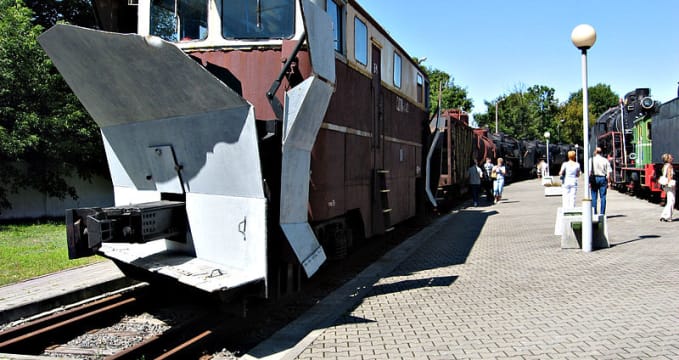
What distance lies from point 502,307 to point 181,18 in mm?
4906

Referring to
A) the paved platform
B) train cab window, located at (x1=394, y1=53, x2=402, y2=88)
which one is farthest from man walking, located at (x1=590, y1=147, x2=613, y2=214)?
train cab window, located at (x1=394, y1=53, x2=402, y2=88)

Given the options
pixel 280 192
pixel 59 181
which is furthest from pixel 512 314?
pixel 59 181

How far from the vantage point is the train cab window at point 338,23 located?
23.1ft

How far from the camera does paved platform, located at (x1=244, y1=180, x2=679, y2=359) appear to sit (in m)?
4.88

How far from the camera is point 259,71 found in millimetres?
5918

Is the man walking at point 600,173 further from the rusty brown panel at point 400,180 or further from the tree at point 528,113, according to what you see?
the tree at point 528,113

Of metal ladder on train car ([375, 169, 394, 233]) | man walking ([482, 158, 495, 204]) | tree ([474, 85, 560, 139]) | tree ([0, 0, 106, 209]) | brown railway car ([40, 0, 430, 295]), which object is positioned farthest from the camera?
tree ([474, 85, 560, 139])

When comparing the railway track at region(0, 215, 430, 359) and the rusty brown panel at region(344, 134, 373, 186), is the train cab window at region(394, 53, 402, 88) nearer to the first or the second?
the rusty brown panel at region(344, 134, 373, 186)

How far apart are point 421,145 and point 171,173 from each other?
790cm

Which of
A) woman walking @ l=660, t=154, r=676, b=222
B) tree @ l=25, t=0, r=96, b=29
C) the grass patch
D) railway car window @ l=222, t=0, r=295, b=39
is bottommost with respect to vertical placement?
the grass patch

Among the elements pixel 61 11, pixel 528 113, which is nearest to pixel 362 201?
pixel 61 11

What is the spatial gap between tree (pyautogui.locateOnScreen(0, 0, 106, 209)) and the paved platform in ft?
37.2

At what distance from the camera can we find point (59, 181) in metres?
17.4

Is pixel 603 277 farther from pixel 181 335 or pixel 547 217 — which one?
pixel 547 217
